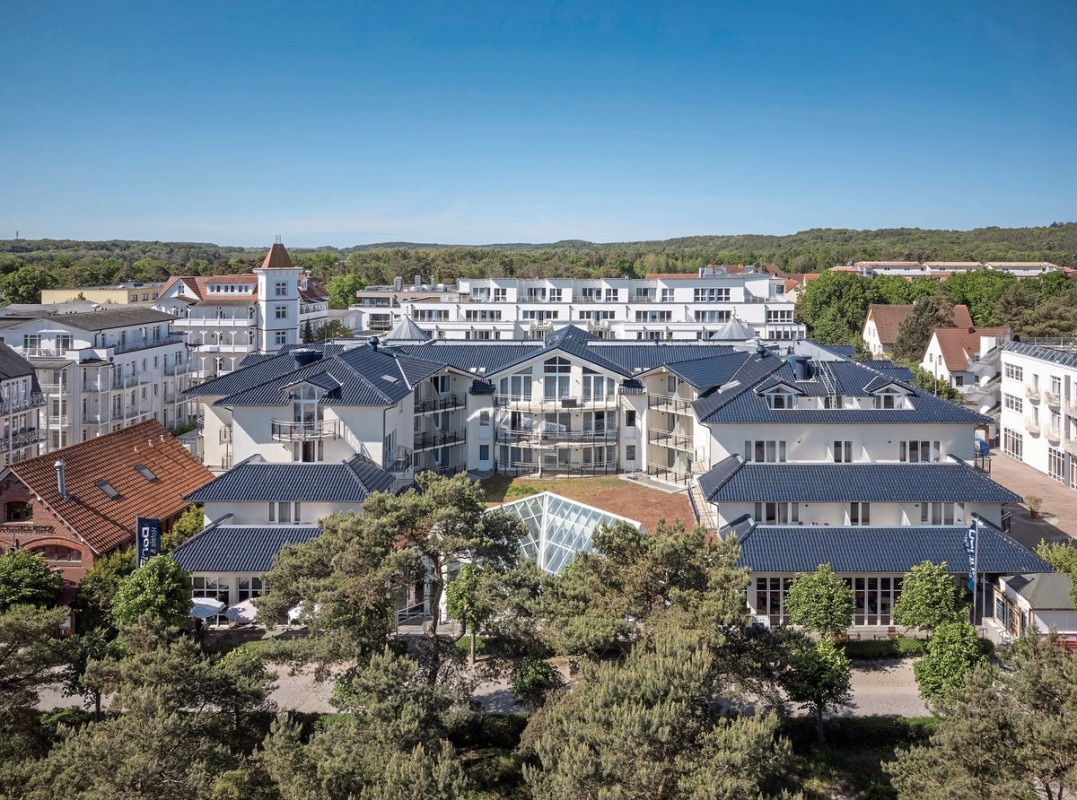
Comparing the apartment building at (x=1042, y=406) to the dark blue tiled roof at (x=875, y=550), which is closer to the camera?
the dark blue tiled roof at (x=875, y=550)

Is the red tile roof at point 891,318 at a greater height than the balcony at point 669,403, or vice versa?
the red tile roof at point 891,318

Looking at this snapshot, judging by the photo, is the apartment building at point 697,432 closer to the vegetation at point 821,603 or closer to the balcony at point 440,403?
the balcony at point 440,403

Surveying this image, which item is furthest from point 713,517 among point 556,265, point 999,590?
point 556,265

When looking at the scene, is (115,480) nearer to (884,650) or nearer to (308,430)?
(308,430)

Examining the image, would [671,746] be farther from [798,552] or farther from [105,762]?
[798,552]

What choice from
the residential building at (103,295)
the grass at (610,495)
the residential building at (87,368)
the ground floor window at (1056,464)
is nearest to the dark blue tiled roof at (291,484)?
the grass at (610,495)

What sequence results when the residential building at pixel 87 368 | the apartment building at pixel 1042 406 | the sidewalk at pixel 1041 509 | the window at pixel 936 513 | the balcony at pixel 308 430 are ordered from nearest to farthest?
the window at pixel 936 513 → the balcony at pixel 308 430 → the sidewalk at pixel 1041 509 → the apartment building at pixel 1042 406 → the residential building at pixel 87 368

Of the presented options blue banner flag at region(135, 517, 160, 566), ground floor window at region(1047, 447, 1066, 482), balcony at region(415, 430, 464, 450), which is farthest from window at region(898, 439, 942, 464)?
blue banner flag at region(135, 517, 160, 566)
